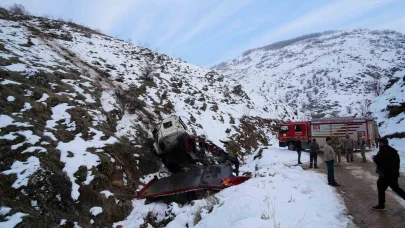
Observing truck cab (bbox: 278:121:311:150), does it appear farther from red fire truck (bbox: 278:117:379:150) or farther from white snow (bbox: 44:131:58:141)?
white snow (bbox: 44:131:58:141)

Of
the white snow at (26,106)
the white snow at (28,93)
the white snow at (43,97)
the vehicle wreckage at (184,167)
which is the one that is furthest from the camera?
the white snow at (43,97)

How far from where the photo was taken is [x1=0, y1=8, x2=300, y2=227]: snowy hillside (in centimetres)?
957

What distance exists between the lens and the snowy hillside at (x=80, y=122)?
957cm

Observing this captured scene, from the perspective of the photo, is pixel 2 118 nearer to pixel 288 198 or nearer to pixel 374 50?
pixel 288 198

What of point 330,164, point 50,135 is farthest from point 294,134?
point 50,135

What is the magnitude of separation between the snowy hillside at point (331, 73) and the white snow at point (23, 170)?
5295 cm

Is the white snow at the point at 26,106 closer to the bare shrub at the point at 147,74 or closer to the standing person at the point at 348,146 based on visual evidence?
the bare shrub at the point at 147,74

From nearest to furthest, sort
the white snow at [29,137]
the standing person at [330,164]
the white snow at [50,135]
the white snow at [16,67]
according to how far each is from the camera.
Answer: the standing person at [330,164] < the white snow at [29,137] < the white snow at [50,135] < the white snow at [16,67]

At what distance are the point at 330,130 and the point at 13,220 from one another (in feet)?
67.9

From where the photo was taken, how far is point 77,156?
11766 mm

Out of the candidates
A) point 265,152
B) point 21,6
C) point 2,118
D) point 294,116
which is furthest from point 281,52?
point 2,118

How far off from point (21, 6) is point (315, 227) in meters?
50.0

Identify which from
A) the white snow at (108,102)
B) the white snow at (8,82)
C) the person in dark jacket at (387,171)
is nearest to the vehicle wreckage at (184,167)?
the white snow at (108,102)

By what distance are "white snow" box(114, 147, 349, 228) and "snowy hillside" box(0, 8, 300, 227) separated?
2.00 meters
